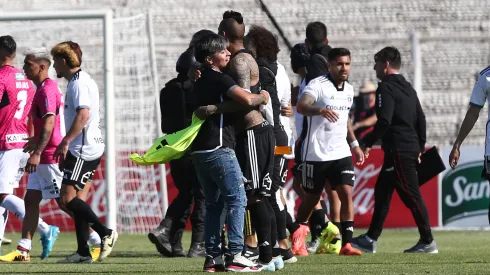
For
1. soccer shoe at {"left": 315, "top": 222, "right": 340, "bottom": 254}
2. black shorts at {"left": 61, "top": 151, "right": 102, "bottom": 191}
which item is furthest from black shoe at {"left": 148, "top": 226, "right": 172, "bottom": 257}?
soccer shoe at {"left": 315, "top": 222, "right": 340, "bottom": 254}

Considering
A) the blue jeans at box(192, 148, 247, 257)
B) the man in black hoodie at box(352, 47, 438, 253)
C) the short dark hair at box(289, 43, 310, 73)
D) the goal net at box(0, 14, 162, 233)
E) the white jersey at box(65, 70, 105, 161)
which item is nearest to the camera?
the blue jeans at box(192, 148, 247, 257)

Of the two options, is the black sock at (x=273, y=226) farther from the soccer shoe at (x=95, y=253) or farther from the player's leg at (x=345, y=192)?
the soccer shoe at (x=95, y=253)

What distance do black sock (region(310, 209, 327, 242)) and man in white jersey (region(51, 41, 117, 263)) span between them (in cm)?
266

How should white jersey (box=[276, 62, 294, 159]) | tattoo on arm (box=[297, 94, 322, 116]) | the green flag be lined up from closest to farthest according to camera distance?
the green flag
white jersey (box=[276, 62, 294, 159])
tattoo on arm (box=[297, 94, 322, 116])

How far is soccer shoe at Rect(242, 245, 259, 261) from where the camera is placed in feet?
31.4

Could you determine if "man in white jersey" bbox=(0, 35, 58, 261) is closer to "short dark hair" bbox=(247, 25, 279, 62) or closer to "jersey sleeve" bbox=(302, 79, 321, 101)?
"short dark hair" bbox=(247, 25, 279, 62)

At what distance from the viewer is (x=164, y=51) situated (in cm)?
2409

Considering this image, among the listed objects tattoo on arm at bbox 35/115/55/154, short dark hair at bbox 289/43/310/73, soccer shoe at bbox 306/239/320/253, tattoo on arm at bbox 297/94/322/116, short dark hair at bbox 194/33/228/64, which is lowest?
soccer shoe at bbox 306/239/320/253

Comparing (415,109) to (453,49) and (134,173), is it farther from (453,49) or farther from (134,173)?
(453,49)

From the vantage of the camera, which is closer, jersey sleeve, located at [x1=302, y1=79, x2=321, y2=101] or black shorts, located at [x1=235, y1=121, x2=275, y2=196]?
black shorts, located at [x1=235, y1=121, x2=275, y2=196]

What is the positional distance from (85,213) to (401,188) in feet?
11.8

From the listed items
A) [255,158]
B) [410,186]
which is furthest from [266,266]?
[410,186]

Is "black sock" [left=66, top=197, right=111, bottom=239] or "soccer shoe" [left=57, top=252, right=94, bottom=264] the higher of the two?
"black sock" [left=66, top=197, right=111, bottom=239]

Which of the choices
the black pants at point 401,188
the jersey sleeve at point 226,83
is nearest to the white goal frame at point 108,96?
the black pants at point 401,188
